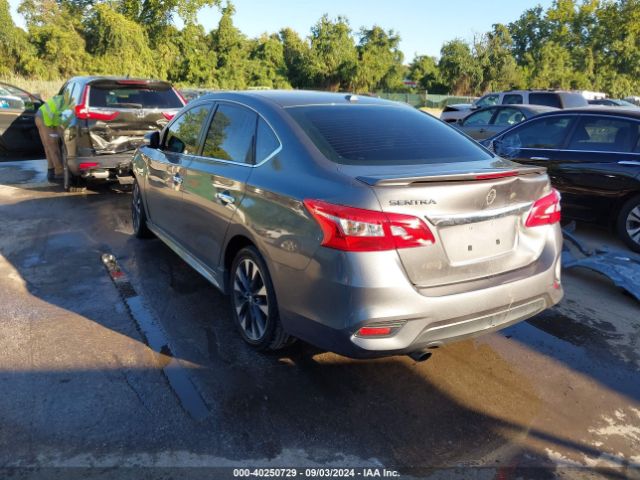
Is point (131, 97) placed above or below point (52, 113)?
above

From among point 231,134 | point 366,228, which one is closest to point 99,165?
point 231,134

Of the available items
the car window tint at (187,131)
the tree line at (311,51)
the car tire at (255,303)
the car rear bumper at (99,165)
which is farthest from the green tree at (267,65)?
the car tire at (255,303)

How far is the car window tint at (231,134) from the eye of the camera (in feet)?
12.0

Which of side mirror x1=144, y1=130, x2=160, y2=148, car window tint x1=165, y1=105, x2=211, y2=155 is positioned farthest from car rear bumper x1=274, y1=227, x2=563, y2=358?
side mirror x1=144, y1=130, x2=160, y2=148

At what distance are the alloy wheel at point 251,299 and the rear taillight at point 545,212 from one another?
1673mm

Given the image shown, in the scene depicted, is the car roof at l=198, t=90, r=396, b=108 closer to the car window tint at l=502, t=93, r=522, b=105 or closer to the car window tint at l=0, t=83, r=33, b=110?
the car window tint at l=0, t=83, r=33, b=110

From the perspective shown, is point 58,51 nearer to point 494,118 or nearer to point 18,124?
point 18,124

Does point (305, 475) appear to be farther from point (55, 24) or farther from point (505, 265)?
point (55, 24)

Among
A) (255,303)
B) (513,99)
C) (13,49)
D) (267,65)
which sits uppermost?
(267,65)

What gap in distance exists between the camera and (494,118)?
12.0 m

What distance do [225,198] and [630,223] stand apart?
15.2 ft

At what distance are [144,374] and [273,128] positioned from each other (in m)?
1.77

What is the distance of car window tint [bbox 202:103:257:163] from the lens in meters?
3.65

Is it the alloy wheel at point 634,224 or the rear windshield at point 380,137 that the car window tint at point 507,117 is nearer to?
the alloy wheel at point 634,224
